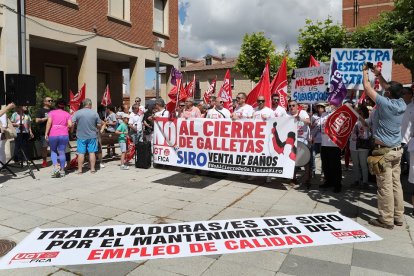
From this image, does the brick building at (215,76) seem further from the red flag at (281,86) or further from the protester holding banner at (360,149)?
the protester holding banner at (360,149)

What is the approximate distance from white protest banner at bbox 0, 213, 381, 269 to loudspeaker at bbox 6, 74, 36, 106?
4.63 metres

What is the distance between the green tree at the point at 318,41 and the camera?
23500mm

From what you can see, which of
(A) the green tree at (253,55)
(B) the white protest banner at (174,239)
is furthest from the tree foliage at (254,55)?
(B) the white protest banner at (174,239)

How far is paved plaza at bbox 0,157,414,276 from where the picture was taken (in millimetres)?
3744

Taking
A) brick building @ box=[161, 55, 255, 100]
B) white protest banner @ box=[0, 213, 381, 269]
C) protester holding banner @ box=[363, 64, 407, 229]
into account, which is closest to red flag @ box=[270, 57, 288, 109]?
protester holding banner @ box=[363, 64, 407, 229]

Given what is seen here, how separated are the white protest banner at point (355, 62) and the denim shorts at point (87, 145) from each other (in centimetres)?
577

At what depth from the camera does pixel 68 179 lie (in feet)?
26.7

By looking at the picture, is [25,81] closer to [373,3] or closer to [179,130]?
[179,130]

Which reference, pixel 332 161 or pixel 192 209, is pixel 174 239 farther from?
pixel 332 161

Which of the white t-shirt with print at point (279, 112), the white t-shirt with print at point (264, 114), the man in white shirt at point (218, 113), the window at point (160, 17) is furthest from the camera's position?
the window at point (160, 17)

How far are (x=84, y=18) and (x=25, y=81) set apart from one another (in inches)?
328

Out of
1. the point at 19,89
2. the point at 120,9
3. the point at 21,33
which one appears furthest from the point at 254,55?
the point at 19,89

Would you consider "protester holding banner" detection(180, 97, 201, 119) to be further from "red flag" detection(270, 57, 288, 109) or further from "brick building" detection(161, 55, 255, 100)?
"brick building" detection(161, 55, 255, 100)

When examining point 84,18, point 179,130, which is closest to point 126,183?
point 179,130
